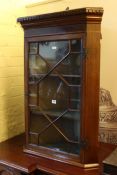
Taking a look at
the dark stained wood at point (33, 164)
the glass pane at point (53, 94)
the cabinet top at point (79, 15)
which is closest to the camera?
the cabinet top at point (79, 15)

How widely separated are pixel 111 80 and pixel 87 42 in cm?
51

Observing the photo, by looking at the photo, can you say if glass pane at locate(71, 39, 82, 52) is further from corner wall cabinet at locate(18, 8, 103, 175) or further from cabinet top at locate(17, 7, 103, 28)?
cabinet top at locate(17, 7, 103, 28)

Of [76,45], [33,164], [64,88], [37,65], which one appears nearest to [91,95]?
[64,88]

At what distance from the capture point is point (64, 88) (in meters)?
1.51

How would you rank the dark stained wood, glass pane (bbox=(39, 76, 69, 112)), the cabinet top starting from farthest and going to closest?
glass pane (bbox=(39, 76, 69, 112)) < the dark stained wood < the cabinet top

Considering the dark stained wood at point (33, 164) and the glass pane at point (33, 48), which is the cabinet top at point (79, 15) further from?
the dark stained wood at point (33, 164)

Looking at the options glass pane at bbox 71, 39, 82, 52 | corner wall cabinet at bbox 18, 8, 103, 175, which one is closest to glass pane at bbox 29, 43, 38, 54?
corner wall cabinet at bbox 18, 8, 103, 175

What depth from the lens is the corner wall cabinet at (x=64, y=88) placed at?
138 cm

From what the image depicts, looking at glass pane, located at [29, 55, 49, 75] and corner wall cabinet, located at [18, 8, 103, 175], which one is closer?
corner wall cabinet, located at [18, 8, 103, 175]

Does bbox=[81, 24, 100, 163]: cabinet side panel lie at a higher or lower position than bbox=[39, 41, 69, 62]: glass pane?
lower

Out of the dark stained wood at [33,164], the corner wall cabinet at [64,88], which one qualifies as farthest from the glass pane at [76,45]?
the dark stained wood at [33,164]

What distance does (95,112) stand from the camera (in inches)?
56.0

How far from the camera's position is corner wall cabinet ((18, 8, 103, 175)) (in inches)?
54.1

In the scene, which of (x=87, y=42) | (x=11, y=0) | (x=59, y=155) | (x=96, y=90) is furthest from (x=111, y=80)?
(x=11, y=0)
